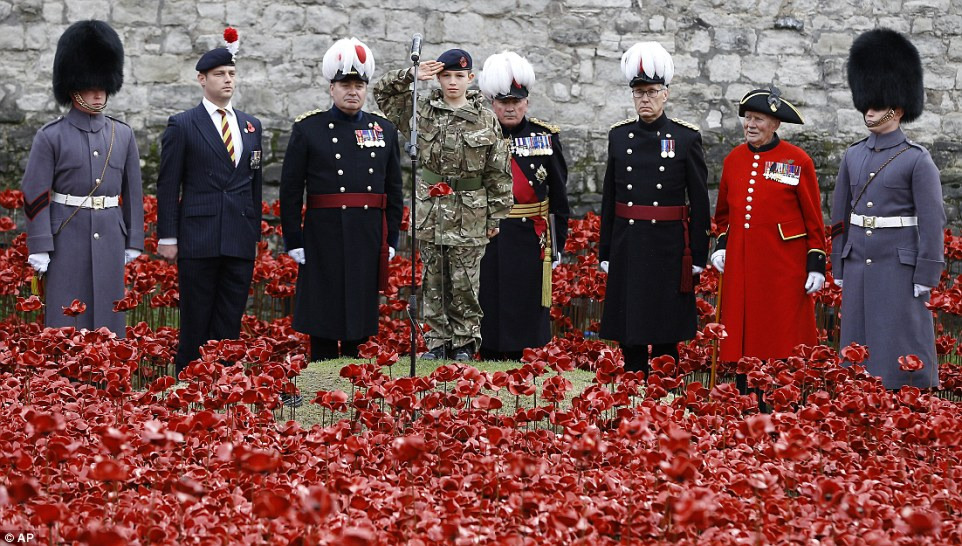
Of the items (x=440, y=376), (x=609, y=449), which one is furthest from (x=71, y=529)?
(x=609, y=449)

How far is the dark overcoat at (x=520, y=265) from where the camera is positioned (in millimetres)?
6691

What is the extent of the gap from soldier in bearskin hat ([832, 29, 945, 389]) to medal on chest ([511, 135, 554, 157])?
5.13ft

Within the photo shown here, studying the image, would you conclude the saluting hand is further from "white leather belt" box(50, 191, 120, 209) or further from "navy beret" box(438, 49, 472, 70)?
"white leather belt" box(50, 191, 120, 209)

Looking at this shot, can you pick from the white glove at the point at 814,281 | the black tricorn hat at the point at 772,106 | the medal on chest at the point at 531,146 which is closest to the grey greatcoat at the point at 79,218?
the medal on chest at the point at 531,146

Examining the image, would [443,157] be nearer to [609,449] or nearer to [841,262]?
[841,262]

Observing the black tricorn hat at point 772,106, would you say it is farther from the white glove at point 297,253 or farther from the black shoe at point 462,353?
the white glove at point 297,253

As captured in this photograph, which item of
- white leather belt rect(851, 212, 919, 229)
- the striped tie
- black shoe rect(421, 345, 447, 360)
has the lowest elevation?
black shoe rect(421, 345, 447, 360)

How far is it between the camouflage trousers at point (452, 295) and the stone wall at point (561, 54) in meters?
3.51

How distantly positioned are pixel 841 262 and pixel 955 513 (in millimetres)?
2360

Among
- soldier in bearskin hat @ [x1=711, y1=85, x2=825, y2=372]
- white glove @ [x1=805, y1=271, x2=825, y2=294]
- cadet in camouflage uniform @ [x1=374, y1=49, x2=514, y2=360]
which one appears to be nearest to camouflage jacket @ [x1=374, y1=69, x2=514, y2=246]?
cadet in camouflage uniform @ [x1=374, y1=49, x2=514, y2=360]

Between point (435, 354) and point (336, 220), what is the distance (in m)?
0.85

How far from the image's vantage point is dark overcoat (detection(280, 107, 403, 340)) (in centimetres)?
631

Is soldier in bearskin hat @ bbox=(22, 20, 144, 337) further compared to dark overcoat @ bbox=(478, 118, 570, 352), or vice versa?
dark overcoat @ bbox=(478, 118, 570, 352)

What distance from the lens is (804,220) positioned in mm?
6012
